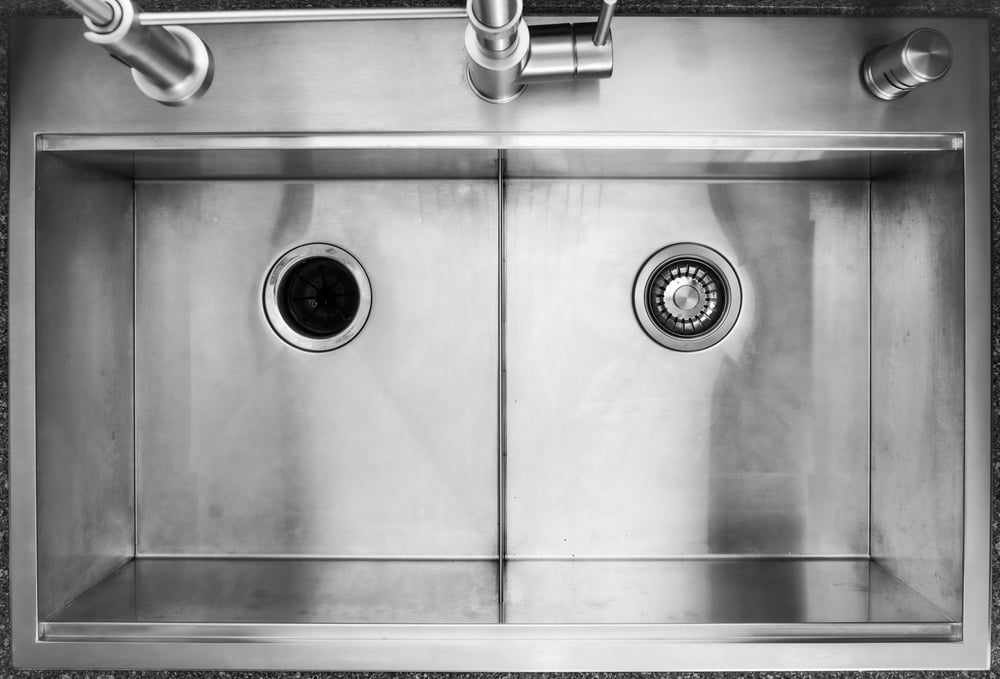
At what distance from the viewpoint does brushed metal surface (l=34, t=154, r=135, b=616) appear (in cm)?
80

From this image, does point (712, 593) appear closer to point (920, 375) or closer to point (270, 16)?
point (920, 375)

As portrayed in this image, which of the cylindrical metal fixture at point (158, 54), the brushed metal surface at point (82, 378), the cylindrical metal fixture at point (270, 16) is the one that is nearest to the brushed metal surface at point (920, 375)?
the cylindrical metal fixture at point (270, 16)

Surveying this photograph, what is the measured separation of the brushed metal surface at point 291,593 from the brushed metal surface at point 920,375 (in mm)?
667

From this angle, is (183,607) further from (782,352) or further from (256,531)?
(782,352)

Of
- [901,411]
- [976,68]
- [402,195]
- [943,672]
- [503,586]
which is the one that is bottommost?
[943,672]

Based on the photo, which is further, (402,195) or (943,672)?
(402,195)

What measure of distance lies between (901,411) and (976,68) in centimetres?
51

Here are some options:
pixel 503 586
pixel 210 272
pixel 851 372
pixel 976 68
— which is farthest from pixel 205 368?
pixel 976 68

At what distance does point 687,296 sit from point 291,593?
834 millimetres

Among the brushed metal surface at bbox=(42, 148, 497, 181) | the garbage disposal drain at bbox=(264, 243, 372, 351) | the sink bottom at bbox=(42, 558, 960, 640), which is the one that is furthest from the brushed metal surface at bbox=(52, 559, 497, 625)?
the brushed metal surface at bbox=(42, 148, 497, 181)

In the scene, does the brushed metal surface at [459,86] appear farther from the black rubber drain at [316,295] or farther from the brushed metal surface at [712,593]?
the brushed metal surface at [712,593]

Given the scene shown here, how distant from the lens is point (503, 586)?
92cm

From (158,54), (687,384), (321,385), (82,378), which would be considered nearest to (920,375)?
(687,384)

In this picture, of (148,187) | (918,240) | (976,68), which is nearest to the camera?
(976,68)
